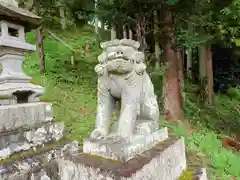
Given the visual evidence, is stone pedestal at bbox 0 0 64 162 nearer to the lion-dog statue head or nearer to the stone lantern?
the stone lantern

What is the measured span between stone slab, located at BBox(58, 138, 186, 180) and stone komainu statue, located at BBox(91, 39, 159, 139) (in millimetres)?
307

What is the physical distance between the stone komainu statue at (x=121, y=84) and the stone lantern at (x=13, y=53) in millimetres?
1399

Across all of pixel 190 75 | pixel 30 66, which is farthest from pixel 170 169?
pixel 190 75

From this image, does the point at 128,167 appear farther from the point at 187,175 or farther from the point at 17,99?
the point at 17,99

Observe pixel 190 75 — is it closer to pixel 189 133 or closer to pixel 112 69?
pixel 189 133

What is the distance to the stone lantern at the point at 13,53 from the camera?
3241 mm

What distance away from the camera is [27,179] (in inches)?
125

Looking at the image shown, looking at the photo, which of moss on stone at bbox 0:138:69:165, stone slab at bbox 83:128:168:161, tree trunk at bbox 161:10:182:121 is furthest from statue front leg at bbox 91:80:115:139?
tree trunk at bbox 161:10:182:121

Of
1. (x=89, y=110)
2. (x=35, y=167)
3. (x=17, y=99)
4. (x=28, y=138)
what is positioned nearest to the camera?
(x=35, y=167)

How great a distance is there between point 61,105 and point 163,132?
3525 millimetres

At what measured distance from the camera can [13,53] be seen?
3410 mm

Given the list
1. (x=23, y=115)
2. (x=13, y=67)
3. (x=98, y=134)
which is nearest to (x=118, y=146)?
(x=98, y=134)

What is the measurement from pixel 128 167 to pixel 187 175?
1.41 metres

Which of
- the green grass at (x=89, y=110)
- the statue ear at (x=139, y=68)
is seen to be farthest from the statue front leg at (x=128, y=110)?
the green grass at (x=89, y=110)
